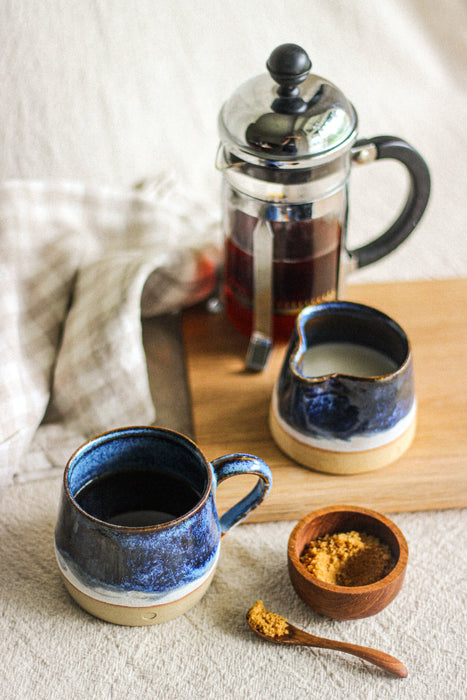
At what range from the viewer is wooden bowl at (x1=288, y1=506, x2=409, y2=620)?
1.54 ft

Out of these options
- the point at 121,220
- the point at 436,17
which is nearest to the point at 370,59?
the point at 436,17

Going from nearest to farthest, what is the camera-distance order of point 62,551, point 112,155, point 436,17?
Result: 1. point 62,551
2. point 112,155
3. point 436,17

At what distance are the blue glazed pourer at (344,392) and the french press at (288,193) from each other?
72mm

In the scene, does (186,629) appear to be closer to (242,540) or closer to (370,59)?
(242,540)

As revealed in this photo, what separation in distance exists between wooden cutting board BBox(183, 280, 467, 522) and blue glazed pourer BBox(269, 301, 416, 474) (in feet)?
0.05

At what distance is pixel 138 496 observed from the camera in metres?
0.52

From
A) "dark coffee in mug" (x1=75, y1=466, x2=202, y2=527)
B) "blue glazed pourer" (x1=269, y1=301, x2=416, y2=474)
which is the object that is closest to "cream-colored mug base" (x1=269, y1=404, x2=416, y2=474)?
"blue glazed pourer" (x1=269, y1=301, x2=416, y2=474)

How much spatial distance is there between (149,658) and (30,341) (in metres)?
0.28

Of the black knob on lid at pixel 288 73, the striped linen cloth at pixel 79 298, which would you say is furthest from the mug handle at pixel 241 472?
the black knob on lid at pixel 288 73

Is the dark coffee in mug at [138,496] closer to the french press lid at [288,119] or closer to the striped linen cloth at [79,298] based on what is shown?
the striped linen cloth at [79,298]

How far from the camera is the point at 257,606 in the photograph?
0.50 meters

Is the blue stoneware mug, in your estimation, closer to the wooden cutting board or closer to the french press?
the wooden cutting board

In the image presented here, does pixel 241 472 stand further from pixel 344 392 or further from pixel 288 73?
pixel 288 73

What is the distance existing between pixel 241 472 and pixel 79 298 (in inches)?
10.6
